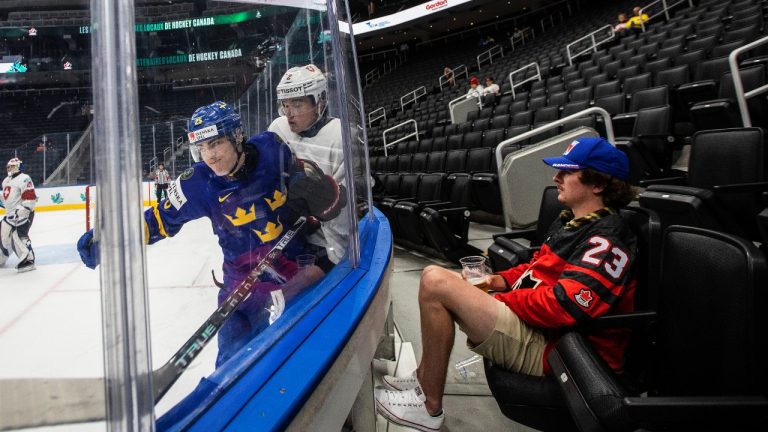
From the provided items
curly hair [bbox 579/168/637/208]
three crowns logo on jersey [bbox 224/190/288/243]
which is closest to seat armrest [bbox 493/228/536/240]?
curly hair [bbox 579/168/637/208]

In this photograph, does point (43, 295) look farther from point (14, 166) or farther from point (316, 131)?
point (316, 131)

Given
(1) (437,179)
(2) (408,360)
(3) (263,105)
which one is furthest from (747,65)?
(3) (263,105)

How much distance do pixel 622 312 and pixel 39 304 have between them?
1.39 metres

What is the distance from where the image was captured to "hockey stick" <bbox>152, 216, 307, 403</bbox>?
586mm

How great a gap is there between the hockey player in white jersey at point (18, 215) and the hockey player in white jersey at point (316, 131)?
0.52 m

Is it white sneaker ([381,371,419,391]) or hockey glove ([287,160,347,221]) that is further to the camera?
white sneaker ([381,371,419,391])

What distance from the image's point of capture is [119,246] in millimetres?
453

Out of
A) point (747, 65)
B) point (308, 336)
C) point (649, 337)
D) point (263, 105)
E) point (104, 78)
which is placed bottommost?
point (649, 337)

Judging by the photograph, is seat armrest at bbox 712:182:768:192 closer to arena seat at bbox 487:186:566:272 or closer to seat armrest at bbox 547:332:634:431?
arena seat at bbox 487:186:566:272

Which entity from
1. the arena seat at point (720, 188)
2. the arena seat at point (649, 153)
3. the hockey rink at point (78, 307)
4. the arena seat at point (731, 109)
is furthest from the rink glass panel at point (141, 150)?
the arena seat at point (731, 109)

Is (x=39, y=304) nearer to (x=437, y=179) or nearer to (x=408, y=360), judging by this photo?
(x=408, y=360)

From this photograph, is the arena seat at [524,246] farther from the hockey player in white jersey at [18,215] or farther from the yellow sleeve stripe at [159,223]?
the hockey player in white jersey at [18,215]

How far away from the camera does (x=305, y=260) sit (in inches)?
44.9

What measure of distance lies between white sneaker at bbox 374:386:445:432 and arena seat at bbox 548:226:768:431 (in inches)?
18.0
